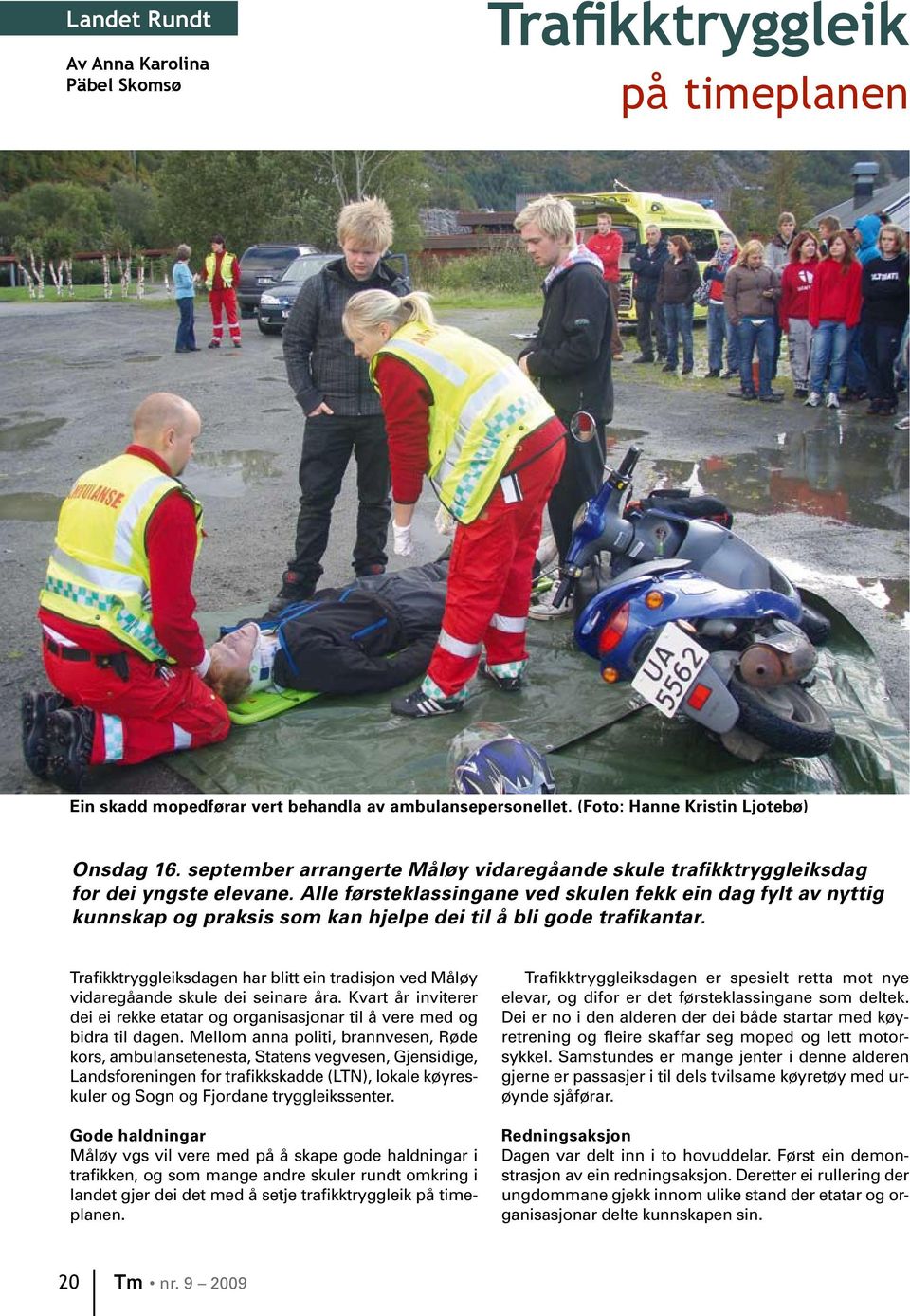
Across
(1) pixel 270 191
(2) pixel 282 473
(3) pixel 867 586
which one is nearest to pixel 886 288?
(3) pixel 867 586

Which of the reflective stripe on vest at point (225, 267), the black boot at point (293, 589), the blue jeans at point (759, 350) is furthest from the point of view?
the reflective stripe on vest at point (225, 267)

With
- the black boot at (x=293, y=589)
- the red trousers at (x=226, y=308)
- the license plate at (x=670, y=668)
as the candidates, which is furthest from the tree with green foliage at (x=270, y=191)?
the license plate at (x=670, y=668)

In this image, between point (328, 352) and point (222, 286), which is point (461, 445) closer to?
point (328, 352)

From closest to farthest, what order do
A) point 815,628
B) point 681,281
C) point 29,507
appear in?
1. point 815,628
2. point 29,507
3. point 681,281

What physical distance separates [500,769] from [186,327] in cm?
1498

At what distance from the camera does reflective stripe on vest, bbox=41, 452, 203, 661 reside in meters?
3.84

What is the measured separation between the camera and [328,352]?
572 cm

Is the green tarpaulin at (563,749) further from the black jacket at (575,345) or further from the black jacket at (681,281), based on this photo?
the black jacket at (681,281)

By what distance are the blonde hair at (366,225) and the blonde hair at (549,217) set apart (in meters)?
0.67

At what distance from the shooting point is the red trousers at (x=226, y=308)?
1783 cm

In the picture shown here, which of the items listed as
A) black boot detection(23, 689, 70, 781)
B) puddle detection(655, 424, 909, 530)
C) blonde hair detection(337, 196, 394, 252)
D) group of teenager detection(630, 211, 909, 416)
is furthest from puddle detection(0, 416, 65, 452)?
group of teenager detection(630, 211, 909, 416)
